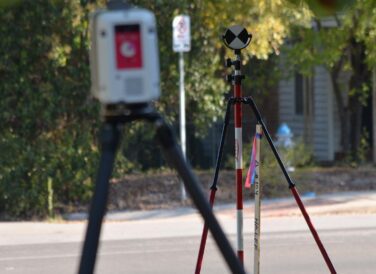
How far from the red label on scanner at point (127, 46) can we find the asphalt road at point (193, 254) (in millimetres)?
6941

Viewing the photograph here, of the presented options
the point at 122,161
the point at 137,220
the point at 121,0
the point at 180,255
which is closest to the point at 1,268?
the point at 180,255

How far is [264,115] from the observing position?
24.5 m

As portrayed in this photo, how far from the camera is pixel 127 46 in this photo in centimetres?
267

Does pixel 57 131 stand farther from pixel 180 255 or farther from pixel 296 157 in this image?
pixel 296 157

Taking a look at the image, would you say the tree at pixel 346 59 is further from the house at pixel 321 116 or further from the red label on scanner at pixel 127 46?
the red label on scanner at pixel 127 46

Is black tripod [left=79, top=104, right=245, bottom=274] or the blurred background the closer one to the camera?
black tripod [left=79, top=104, right=245, bottom=274]

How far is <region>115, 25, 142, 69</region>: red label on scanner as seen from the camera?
2668mm

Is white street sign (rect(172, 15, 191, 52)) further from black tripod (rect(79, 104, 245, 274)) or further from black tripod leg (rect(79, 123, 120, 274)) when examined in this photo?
black tripod leg (rect(79, 123, 120, 274))

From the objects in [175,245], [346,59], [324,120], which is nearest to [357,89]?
[346,59]

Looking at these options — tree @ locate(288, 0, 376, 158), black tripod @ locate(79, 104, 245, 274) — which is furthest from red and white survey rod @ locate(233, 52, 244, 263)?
tree @ locate(288, 0, 376, 158)

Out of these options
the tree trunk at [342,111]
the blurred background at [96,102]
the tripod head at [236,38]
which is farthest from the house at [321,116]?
the tripod head at [236,38]

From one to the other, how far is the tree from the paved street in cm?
451

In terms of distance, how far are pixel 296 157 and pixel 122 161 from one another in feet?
14.5

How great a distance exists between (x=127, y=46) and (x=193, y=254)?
875 cm
